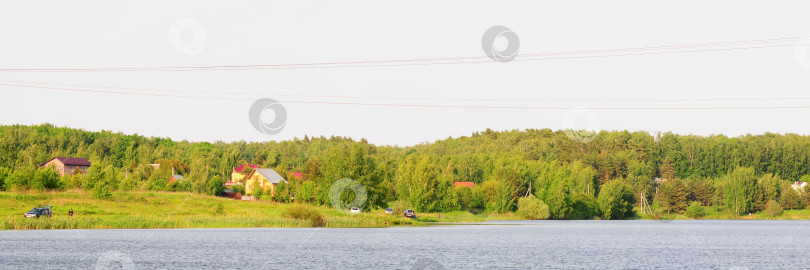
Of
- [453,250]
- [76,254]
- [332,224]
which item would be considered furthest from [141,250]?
[332,224]

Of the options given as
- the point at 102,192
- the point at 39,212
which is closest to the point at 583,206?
the point at 102,192

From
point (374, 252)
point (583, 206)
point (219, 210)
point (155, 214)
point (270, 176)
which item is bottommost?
point (374, 252)

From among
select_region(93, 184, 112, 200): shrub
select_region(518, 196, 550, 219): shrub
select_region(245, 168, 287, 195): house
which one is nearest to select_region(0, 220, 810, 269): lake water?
select_region(93, 184, 112, 200): shrub

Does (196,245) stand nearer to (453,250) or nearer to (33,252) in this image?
(33,252)

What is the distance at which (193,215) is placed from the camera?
98.6 m

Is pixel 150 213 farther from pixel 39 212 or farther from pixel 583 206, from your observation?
pixel 583 206

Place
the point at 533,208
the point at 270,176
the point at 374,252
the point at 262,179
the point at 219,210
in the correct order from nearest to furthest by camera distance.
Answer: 1. the point at 374,252
2. the point at 219,210
3. the point at 533,208
4. the point at 262,179
5. the point at 270,176

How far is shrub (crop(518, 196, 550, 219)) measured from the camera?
551ft

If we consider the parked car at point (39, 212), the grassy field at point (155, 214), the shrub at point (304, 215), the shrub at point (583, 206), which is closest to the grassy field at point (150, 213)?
the grassy field at point (155, 214)

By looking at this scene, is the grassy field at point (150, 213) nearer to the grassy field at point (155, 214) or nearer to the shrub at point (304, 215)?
the grassy field at point (155, 214)

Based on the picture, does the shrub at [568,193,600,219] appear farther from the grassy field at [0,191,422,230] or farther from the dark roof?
the grassy field at [0,191,422,230]

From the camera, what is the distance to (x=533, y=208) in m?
168

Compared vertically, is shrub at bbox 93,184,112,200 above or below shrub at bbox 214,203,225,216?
above

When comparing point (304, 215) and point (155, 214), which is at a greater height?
point (304, 215)
